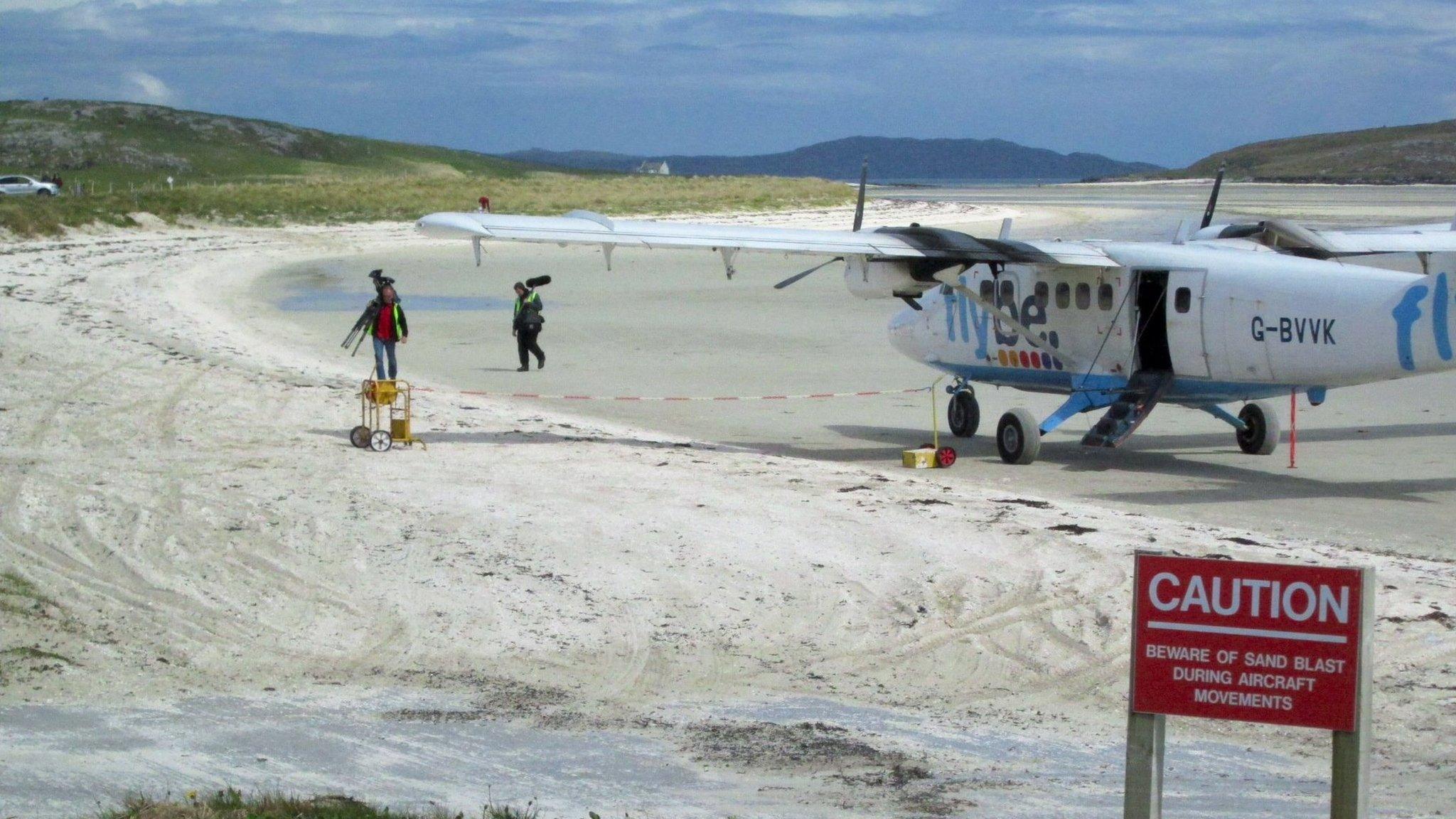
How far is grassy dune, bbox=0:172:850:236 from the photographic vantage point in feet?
180

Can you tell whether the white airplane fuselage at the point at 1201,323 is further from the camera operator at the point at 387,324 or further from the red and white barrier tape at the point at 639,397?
the camera operator at the point at 387,324

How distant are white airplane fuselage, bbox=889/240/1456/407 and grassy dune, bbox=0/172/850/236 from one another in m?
37.4

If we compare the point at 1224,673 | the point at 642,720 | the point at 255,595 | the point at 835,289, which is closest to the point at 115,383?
the point at 255,595

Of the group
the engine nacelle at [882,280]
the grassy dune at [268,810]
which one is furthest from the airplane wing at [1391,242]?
the grassy dune at [268,810]

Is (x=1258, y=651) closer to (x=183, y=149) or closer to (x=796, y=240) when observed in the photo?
(x=796, y=240)

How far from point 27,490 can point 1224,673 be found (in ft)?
36.7

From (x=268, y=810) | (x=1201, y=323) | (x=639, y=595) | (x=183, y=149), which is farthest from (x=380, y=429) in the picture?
(x=183, y=149)

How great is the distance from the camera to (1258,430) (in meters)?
18.1

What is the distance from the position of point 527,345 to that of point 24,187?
209 ft

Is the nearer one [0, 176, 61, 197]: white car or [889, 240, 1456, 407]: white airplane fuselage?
[889, 240, 1456, 407]: white airplane fuselage

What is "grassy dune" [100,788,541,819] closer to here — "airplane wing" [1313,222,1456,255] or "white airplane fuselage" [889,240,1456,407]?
"white airplane fuselage" [889,240,1456,407]

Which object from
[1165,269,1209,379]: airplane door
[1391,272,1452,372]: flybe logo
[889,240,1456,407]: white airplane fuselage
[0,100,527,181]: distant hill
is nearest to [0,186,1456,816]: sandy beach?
[889,240,1456,407]: white airplane fuselage

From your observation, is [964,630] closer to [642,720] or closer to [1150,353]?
[642,720]

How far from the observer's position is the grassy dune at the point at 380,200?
5481 cm
